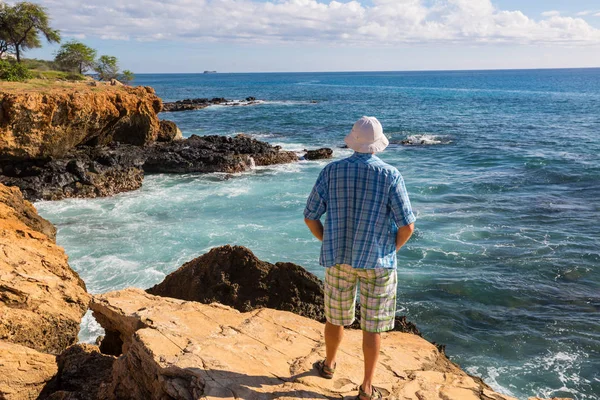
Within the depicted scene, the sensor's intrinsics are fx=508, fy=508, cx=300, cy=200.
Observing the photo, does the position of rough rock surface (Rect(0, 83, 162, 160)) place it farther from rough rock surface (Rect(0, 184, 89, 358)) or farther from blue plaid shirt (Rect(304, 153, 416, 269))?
blue plaid shirt (Rect(304, 153, 416, 269))

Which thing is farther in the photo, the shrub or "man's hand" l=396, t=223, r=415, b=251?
the shrub

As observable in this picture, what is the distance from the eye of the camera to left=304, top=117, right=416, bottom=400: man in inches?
149

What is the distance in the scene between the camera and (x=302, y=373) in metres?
4.23

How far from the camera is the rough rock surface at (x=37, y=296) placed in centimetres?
558

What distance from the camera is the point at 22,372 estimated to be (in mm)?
4609

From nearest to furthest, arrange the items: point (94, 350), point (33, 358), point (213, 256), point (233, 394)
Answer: point (233, 394) → point (33, 358) → point (94, 350) → point (213, 256)

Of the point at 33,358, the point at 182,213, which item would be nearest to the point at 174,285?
the point at 33,358

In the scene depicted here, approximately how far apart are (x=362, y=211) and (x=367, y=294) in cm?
65

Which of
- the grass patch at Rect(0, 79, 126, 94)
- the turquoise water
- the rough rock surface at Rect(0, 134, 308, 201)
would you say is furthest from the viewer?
the grass patch at Rect(0, 79, 126, 94)

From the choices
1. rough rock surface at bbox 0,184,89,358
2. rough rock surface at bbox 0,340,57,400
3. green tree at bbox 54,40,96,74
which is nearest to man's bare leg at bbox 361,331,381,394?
rough rock surface at bbox 0,340,57,400

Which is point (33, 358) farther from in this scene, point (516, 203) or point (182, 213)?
point (516, 203)

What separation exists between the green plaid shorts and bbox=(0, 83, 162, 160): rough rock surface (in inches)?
651

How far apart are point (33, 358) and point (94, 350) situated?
2.10ft

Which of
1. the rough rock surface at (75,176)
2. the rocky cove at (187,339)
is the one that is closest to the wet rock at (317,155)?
the rough rock surface at (75,176)
